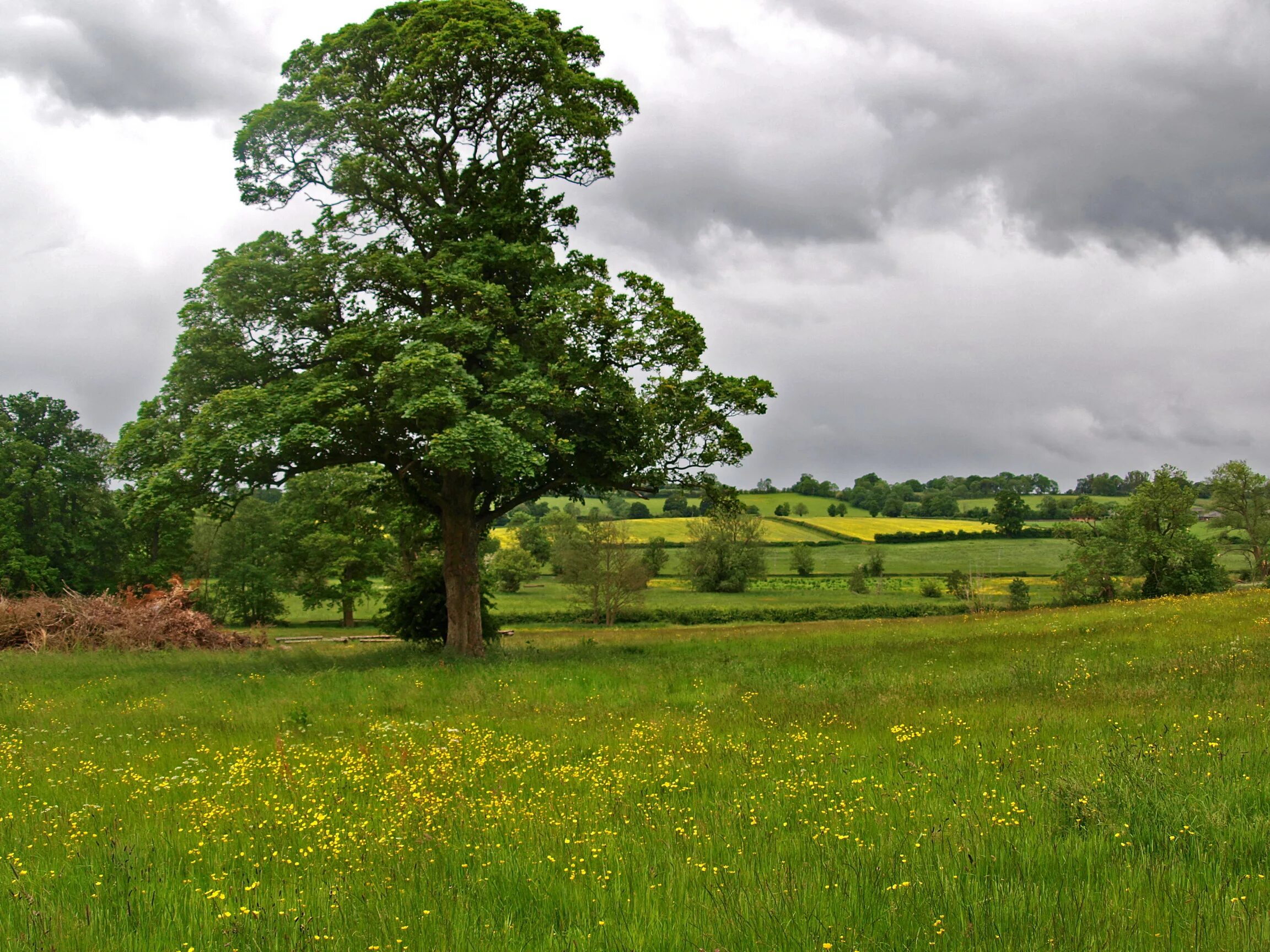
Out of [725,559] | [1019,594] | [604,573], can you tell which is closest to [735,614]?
[604,573]

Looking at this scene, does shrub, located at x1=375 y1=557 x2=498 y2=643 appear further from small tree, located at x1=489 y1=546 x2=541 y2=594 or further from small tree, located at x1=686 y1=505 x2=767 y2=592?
small tree, located at x1=686 y1=505 x2=767 y2=592

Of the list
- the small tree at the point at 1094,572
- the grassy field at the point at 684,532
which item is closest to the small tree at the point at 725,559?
the grassy field at the point at 684,532

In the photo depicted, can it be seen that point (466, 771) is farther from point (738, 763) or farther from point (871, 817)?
point (871, 817)

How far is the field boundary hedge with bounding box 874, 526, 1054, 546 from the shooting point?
4114 inches

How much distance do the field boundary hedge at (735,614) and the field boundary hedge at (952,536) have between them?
33.4 m

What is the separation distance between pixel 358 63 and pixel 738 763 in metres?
23.2

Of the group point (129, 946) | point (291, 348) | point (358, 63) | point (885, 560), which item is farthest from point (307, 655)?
point (885, 560)

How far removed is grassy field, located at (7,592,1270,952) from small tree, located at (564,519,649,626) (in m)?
55.9

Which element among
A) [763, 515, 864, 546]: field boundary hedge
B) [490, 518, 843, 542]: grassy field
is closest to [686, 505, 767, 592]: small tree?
[490, 518, 843, 542]: grassy field

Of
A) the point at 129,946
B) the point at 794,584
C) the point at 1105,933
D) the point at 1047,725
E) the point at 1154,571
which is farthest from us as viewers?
the point at 794,584

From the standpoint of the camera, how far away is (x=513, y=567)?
88.9 meters

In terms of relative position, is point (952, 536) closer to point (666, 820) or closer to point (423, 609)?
point (423, 609)

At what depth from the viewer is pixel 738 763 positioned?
8695mm

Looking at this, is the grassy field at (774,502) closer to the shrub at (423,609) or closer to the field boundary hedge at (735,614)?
the field boundary hedge at (735,614)
